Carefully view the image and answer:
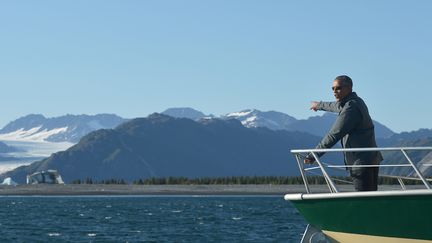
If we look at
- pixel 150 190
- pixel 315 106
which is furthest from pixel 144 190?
pixel 315 106

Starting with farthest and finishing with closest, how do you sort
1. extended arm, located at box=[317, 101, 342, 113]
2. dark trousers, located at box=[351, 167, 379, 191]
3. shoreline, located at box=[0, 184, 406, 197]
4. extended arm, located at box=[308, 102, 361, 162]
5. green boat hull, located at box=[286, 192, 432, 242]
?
shoreline, located at box=[0, 184, 406, 197], extended arm, located at box=[317, 101, 342, 113], dark trousers, located at box=[351, 167, 379, 191], extended arm, located at box=[308, 102, 361, 162], green boat hull, located at box=[286, 192, 432, 242]

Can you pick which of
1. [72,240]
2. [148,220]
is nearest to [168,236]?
[72,240]

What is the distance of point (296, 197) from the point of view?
16.2m

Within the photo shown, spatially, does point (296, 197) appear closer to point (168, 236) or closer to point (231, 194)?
point (168, 236)

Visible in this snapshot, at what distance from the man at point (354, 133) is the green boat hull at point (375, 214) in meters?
0.46

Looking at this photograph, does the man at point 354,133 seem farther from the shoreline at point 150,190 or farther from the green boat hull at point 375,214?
the shoreline at point 150,190

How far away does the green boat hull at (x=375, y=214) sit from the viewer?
589 inches

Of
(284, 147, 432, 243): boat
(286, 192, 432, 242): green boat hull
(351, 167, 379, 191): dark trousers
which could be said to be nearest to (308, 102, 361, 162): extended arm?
(284, 147, 432, 243): boat

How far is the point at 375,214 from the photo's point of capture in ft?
50.2

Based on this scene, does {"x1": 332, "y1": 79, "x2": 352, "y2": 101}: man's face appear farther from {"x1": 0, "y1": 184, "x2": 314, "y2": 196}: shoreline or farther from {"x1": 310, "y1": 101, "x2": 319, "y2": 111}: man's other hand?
{"x1": 0, "y1": 184, "x2": 314, "y2": 196}: shoreline

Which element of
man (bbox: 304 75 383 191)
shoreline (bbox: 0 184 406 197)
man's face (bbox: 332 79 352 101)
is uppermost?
shoreline (bbox: 0 184 406 197)

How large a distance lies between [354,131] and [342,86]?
72cm

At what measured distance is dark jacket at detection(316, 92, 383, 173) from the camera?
15.6 metres

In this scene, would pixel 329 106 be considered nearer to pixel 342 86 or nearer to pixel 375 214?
pixel 342 86
